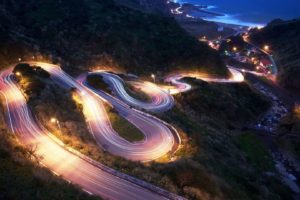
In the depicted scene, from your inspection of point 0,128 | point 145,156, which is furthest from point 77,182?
point 0,128

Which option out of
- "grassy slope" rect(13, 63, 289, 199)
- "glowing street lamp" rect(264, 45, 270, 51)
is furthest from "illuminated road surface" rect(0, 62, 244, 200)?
"glowing street lamp" rect(264, 45, 270, 51)

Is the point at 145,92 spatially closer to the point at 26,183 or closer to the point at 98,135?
the point at 98,135

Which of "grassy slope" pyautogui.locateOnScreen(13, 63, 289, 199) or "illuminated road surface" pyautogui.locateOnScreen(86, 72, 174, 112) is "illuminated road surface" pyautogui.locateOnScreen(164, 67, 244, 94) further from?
"illuminated road surface" pyautogui.locateOnScreen(86, 72, 174, 112)

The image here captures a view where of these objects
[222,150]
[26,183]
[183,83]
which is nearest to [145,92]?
[183,83]

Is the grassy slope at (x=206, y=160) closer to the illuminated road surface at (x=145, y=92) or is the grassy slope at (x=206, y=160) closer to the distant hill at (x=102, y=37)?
the illuminated road surface at (x=145, y=92)

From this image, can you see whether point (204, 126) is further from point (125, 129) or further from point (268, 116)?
point (268, 116)

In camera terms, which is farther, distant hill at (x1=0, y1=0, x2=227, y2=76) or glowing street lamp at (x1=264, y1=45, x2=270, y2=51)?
glowing street lamp at (x1=264, y1=45, x2=270, y2=51)
